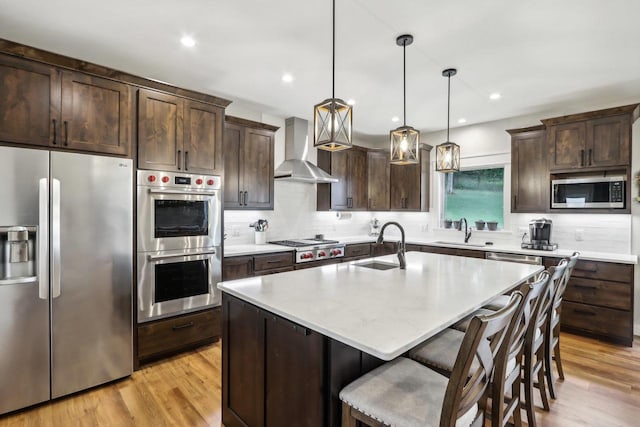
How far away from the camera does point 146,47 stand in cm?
270

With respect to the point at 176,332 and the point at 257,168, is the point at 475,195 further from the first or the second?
the point at 176,332

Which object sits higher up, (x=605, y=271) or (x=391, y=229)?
(x=391, y=229)

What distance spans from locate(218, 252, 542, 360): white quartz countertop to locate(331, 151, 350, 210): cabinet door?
2.40 m

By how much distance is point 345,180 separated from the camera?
5.14 metres

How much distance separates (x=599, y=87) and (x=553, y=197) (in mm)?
1279

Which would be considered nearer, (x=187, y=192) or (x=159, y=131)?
(x=159, y=131)

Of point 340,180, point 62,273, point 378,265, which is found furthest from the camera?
point 340,180

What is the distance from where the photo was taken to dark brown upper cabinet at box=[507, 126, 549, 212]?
4102mm

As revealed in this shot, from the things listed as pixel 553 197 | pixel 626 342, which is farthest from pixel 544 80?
pixel 626 342

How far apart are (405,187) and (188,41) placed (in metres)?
3.95

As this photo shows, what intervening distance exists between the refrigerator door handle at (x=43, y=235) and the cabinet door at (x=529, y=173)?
4989 mm

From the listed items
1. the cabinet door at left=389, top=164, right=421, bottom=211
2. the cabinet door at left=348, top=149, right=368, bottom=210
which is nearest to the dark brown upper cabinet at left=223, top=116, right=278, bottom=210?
the cabinet door at left=348, top=149, right=368, bottom=210

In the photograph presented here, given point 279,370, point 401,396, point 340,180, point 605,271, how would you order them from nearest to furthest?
point 401,396, point 279,370, point 605,271, point 340,180

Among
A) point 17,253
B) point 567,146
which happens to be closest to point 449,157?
point 567,146
